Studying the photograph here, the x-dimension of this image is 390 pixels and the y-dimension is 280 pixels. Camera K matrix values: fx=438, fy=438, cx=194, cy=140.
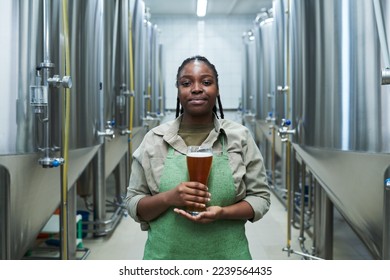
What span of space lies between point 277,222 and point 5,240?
1993 millimetres

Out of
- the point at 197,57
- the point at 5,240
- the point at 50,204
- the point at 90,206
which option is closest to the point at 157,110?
the point at 90,206

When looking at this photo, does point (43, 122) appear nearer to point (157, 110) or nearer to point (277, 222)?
point (277, 222)

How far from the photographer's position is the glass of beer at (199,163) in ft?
2.48

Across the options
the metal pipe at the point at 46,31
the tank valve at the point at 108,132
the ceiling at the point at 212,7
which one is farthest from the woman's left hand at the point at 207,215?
the ceiling at the point at 212,7

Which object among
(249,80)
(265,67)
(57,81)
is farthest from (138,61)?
(249,80)

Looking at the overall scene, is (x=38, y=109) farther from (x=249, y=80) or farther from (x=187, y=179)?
(x=249, y=80)

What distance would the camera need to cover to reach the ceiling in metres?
4.95

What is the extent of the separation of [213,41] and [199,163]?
462cm

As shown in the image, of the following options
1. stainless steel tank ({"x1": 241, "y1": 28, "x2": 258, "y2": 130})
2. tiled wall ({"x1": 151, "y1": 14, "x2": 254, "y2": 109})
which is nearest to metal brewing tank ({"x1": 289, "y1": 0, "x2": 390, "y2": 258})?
stainless steel tank ({"x1": 241, "y1": 28, "x2": 258, "y2": 130})

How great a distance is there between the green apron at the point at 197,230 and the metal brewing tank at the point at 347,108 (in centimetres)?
56

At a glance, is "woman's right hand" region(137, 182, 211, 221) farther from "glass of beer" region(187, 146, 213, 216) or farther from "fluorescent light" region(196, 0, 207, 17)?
"fluorescent light" region(196, 0, 207, 17)

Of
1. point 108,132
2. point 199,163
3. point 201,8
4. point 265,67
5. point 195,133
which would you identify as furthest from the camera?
point 201,8

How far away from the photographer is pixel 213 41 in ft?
17.1

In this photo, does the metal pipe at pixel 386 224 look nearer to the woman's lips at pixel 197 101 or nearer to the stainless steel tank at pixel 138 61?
the woman's lips at pixel 197 101
